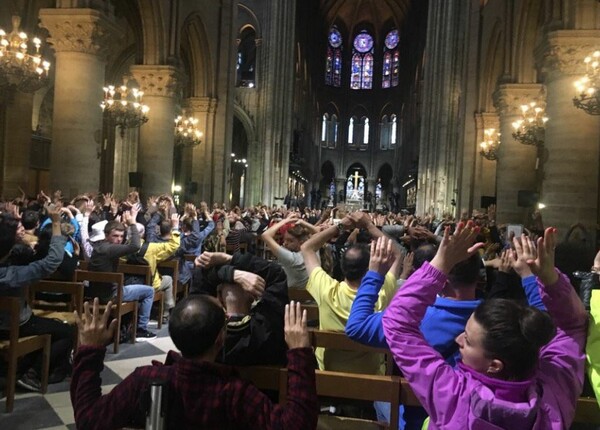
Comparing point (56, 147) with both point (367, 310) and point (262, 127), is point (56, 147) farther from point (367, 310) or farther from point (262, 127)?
point (262, 127)

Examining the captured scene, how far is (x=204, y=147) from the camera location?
855 inches

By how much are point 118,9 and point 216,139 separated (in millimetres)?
5791

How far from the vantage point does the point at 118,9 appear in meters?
19.1

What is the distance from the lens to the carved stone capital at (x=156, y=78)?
16.6m

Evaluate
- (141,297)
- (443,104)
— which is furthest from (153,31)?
(443,104)

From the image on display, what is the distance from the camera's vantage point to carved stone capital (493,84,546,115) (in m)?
16.3

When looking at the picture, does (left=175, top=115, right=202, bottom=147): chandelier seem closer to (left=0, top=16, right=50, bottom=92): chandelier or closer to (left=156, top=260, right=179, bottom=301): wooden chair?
(left=0, top=16, right=50, bottom=92): chandelier

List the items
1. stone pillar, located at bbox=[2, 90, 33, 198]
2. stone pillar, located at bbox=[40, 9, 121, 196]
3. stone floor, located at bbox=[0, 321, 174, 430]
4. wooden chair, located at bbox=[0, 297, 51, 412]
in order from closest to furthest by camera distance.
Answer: stone floor, located at bbox=[0, 321, 174, 430]
wooden chair, located at bbox=[0, 297, 51, 412]
stone pillar, located at bbox=[40, 9, 121, 196]
stone pillar, located at bbox=[2, 90, 33, 198]

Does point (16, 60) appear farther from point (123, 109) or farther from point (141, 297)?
point (141, 297)

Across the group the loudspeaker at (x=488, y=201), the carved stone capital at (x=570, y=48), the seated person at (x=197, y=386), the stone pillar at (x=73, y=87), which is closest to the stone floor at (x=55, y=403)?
the seated person at (x=197, y=386)

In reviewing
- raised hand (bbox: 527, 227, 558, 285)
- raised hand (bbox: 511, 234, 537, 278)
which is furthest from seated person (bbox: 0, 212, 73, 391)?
raised hand (bbox: 527, 227, 558, 285)

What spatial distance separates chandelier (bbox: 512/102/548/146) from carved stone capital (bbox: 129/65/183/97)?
32.8 ft

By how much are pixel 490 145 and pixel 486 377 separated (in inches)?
722

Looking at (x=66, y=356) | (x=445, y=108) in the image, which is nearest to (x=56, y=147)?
(x=66, y=356)
